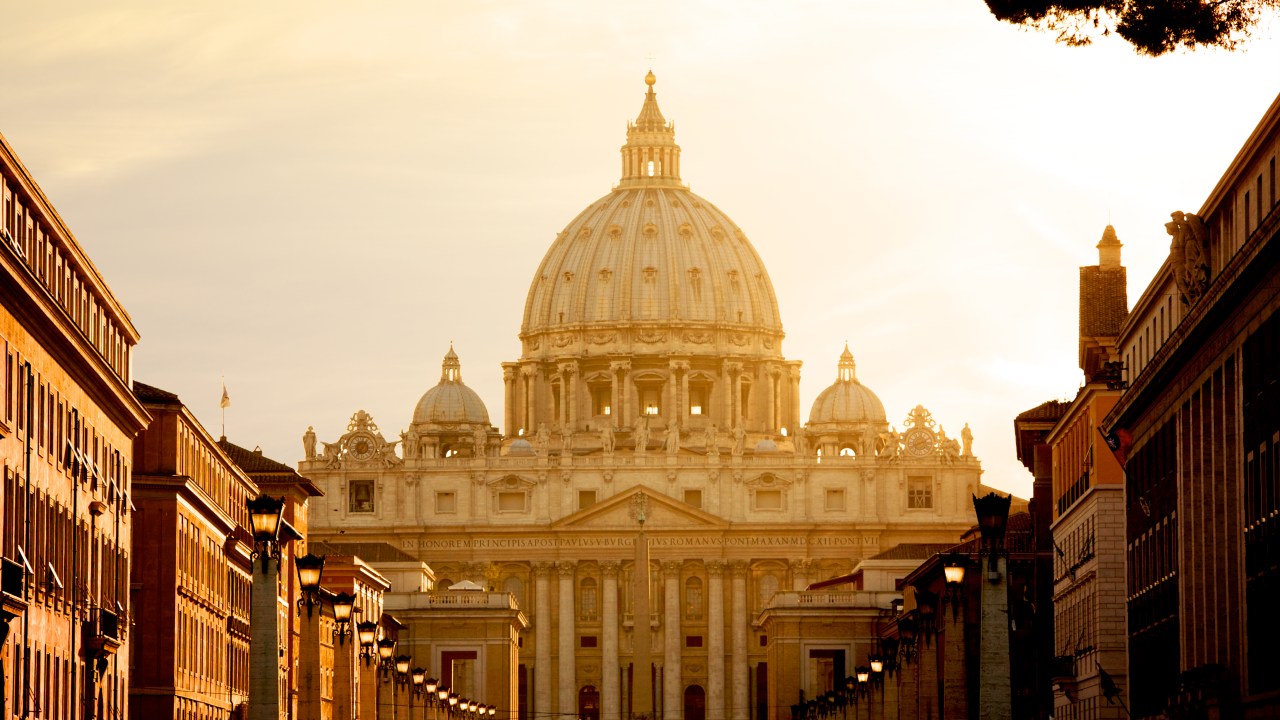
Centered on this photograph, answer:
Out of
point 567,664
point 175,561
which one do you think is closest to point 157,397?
point 175,561

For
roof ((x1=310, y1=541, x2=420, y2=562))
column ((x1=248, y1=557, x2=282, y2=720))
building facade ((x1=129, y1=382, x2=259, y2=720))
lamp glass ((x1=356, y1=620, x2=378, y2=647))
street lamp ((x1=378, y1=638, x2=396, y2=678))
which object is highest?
roof ((x1=310, y1=541, x2=420, y2=562))

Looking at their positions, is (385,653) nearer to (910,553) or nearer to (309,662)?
(309,662)

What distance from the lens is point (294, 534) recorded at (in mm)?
94312

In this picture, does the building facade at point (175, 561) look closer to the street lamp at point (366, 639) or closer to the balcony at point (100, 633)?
the street lamp at point (366, 639)

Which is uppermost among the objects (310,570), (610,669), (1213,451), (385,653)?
(610,669)

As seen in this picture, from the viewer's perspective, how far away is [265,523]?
41.3 meters

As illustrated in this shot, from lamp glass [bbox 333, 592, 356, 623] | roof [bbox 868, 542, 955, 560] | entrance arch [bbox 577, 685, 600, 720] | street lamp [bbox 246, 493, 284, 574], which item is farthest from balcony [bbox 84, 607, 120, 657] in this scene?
entrance arch [bbox 577, 685, 600, 720]

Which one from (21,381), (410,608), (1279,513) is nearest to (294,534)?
(21,381)

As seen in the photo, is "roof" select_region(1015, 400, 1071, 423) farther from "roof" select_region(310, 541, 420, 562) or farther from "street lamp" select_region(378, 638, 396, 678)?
"roof" select_region(310, 541, 420, 562)

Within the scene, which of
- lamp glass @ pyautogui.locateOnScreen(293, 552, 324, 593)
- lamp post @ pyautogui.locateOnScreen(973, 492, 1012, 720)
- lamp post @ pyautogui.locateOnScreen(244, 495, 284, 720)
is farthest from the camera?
lamp glass @ pyautogui.locateOnScreen(293, 552, 324, 593)

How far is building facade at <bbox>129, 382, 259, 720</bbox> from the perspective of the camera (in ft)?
258

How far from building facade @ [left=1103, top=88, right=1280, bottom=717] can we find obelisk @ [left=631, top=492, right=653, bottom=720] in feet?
349

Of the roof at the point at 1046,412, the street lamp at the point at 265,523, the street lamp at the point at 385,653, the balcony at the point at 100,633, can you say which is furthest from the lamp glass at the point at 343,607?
the roof at the point at 1046,412

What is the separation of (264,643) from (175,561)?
3802 cm
